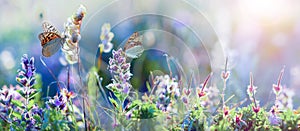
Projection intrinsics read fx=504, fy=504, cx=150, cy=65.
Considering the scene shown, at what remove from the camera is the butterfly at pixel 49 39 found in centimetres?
106

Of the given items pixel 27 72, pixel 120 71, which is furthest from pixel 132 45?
pixel 27 72

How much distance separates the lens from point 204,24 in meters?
1.45

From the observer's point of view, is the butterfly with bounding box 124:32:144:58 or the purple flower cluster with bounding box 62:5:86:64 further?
the butterfly with bounding box 124:32:144:58

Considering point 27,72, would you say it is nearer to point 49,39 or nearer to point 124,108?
point 49,39

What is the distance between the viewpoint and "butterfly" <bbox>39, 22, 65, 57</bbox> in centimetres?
106

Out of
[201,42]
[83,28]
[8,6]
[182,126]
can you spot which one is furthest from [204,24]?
[8,6]

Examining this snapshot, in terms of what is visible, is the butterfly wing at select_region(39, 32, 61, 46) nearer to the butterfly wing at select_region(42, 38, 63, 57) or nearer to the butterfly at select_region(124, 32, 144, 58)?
the butterfly wing at select_region(42, 38, 63, 57)

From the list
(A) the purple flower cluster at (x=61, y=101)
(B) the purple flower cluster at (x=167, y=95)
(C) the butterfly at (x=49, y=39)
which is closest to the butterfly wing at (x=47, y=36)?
(C) the butterfly at (x=49, y=39)

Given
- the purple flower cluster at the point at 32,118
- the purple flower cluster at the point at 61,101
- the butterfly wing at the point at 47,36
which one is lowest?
the purple flower cluster at the point at 32,118

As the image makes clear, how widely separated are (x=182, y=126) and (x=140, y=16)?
538 millimetres

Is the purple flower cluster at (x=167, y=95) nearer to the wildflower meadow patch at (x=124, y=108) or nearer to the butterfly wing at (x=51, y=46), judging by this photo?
the wildflower meadow patch at (x=124, y=108)

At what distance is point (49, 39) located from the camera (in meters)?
1.07

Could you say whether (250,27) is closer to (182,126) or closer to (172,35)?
(172,35)

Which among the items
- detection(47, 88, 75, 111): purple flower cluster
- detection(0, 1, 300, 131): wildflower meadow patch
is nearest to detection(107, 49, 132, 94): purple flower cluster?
detection(0, 1, 300, 131): wildflower meadow patch
